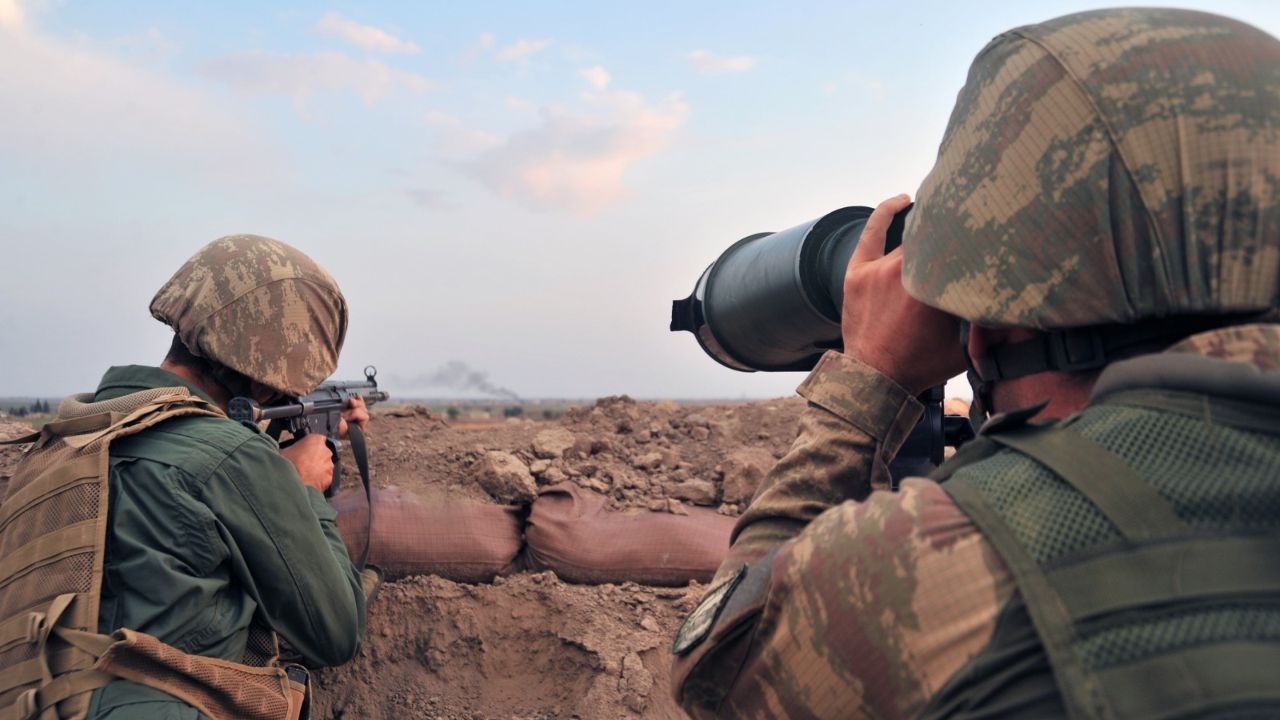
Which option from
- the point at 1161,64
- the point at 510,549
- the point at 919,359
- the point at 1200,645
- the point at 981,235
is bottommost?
the point at 510,549

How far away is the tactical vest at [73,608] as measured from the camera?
1873 millimetres

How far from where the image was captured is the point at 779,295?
1546mm

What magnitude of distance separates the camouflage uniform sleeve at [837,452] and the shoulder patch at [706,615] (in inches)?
3.0

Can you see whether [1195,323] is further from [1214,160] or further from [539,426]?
[539,426]

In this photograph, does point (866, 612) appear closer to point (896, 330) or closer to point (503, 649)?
point (896, 330)

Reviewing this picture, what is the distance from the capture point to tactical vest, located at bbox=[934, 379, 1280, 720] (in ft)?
2.30

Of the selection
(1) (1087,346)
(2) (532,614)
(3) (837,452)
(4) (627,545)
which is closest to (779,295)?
(3) (837,452)

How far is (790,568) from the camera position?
2.98ft

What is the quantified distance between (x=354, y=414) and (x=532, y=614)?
0.92m

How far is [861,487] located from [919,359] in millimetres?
171

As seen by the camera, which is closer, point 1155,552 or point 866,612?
point 1155,552

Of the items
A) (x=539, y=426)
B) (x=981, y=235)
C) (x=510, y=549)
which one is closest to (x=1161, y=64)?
(x=981, y=235)

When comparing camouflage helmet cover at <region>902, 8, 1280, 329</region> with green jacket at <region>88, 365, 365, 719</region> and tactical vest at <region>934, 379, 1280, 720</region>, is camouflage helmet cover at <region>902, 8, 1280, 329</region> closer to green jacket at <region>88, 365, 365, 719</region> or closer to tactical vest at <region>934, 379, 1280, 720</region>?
tactical vest at <region>934, 379, 1280, 720</region>

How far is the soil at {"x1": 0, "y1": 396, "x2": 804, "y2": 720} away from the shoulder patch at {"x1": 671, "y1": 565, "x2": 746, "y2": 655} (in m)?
1.94
